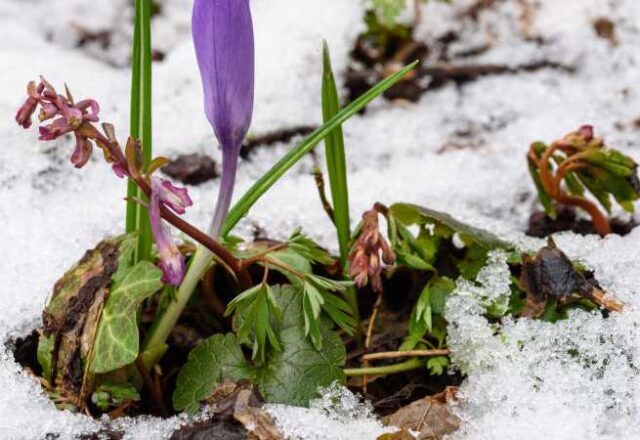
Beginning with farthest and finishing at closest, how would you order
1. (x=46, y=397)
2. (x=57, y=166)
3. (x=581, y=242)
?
(x=57, y=166)
(x=581, y=242)
(x=46, y=397)

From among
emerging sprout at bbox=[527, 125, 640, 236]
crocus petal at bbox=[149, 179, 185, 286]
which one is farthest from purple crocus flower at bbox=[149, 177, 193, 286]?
emerging sprout at bbox=[527, 125, 640, 236]

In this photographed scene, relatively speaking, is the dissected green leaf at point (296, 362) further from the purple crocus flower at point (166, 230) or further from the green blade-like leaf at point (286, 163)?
the purple crocus flower at point (166, 230)

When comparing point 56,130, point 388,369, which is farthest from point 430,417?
point 56,130

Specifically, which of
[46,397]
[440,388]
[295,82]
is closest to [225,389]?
[46,397]

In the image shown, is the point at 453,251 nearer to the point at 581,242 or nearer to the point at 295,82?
the point at 581,242

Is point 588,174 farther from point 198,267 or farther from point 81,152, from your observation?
point 81,152

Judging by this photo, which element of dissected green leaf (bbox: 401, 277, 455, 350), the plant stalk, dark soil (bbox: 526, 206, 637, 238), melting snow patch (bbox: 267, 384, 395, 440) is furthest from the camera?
dark soil (bbox: 526, 206, 637, 238)

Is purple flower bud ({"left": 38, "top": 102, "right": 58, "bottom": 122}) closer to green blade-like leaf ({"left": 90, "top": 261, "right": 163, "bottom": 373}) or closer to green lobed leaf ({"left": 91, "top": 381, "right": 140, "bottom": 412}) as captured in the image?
green blade-like leaf ({"left": 90, "top": 261, "right": 163, "bottom": 373})
